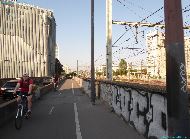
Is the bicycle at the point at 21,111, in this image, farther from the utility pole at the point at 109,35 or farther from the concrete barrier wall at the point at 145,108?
the utility pole at the point at 109,35

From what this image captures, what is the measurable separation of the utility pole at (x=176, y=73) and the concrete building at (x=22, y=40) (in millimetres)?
113367

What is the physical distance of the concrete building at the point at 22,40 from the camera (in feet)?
379

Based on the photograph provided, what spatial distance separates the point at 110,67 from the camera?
92.2 feet

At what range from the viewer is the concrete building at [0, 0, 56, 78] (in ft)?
379

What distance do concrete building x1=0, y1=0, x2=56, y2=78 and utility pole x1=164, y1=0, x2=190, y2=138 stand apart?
113367 millimetres

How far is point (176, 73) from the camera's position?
4867 millimetres

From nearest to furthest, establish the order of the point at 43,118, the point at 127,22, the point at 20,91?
the point at 20,91 < the point at 43,118 < the point at 127,22

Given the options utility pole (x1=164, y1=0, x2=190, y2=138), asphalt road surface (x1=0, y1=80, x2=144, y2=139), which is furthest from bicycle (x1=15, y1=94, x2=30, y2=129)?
utility pole (x1=164, y1=0, x2=190, y2=138)

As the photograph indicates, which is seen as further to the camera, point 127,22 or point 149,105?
point 127,22

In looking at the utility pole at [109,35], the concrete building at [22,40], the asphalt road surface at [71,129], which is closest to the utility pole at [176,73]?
the asphalt road surface at [71,129]

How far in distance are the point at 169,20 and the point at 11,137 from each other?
6461 mm

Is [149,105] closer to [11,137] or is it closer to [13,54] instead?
[11,137]

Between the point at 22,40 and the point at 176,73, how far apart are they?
117602mm

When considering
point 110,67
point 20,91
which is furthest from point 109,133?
point 110,67
